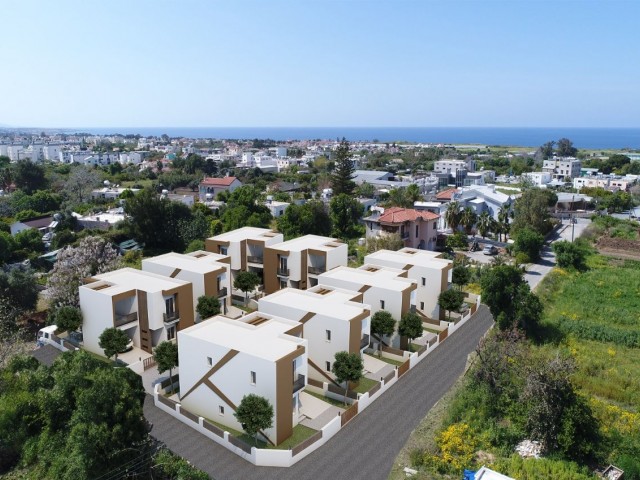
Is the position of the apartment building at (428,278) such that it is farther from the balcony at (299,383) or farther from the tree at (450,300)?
the balcony at (299,383)

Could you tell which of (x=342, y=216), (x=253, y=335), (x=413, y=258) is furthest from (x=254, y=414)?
(x=342, y=216)

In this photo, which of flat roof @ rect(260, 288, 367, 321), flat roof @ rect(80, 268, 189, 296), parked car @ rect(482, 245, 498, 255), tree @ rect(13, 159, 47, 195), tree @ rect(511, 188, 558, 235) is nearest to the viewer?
flat roof @ rect(260, 288, 367, 321)

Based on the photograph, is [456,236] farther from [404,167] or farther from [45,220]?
[404,167]

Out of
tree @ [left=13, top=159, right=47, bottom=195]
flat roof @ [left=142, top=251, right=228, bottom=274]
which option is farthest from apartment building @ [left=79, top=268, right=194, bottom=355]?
tree @ [left=13, top=159, right=47, bottom=195]

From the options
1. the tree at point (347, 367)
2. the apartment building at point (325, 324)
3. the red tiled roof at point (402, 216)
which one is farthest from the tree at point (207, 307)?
the red tiled roof at point (402, 216)

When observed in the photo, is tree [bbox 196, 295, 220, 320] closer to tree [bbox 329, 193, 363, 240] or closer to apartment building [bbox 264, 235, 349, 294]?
apartment building [bbox 264, 235, 349, 294]

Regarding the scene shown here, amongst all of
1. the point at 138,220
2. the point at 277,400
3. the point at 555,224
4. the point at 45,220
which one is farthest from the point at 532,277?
the point at 45,220
